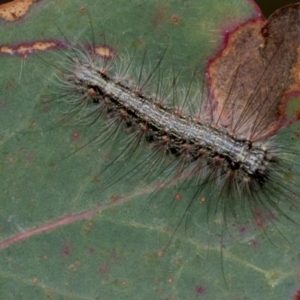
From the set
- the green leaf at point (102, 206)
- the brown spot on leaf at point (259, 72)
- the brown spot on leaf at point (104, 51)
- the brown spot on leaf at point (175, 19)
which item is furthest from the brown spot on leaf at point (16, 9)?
the brown spot on leaf at point (259, 72)

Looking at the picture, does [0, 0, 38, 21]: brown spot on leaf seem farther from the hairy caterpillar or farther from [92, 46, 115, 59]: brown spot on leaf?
[92, 46, 115, 59]: brown spot on leaf

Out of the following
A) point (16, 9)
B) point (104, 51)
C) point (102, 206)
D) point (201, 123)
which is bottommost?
point (102, 206)

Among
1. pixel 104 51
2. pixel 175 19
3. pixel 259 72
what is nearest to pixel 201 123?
pixel 259 72

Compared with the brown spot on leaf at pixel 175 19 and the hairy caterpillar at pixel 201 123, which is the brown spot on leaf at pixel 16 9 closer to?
the hairy caterpillar at pixel 201 123

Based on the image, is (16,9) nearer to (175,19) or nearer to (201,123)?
(175,19)

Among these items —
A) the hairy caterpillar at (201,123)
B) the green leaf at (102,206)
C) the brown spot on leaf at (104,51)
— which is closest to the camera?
the green leaf at (102,206)
